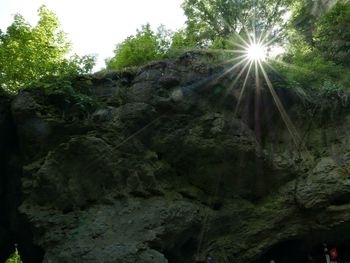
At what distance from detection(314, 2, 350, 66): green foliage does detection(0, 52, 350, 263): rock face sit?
16.4ft

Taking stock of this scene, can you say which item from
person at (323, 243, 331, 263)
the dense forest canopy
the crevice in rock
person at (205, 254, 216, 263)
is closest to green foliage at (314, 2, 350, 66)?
the dense forest canopy

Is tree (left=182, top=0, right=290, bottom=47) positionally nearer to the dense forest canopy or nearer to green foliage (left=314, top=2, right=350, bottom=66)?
the dense forest canopy

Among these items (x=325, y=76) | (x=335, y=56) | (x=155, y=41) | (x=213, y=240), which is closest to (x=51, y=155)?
(x=213, y=240)

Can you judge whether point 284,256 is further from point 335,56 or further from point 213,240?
point 335,56

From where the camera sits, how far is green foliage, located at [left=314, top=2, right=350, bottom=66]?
59.3ft

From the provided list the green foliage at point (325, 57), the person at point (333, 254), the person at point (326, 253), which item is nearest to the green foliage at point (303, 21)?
the green foliage at point (325, 57)

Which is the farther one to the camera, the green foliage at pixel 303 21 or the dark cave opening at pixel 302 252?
the green foliage at pixel 303 21

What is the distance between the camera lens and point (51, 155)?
12.2 m

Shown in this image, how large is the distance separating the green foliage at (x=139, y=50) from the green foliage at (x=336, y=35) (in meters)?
8.21

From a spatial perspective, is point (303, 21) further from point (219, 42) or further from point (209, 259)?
point (209, 259)

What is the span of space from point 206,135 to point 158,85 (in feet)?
8.71

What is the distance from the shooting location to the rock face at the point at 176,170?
11.9 meters

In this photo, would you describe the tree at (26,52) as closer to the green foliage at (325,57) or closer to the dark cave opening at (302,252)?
the green foliage at (325,57)

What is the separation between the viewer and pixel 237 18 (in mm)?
24719
